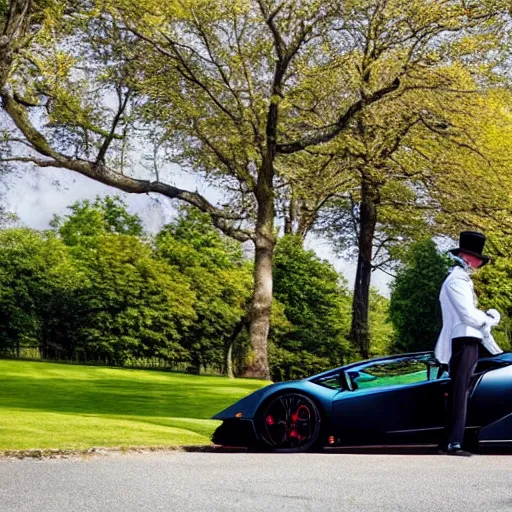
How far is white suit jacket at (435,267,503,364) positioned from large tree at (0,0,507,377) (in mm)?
18043

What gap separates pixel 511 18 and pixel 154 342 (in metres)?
15.6

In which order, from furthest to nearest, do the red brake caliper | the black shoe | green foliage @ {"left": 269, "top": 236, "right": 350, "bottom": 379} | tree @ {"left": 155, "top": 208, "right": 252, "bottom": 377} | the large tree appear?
green foliage @ {"left": 269, "top": 236, "right": 350, "bottom": 379} < tree @ {"left": 155, "top": 208, "right": 252, "bottom": 377} < the large tree < the red brake caliper < the black shoe

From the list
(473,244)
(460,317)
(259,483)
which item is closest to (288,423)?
(460,317)

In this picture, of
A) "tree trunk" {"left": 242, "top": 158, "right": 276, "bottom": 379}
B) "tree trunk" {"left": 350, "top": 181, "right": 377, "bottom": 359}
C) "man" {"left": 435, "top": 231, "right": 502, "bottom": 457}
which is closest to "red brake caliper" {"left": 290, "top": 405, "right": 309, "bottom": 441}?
"man" {"left": 435, "top": 231, "right": 502, "bottom": 457}

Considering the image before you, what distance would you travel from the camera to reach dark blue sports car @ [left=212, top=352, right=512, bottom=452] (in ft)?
29.7

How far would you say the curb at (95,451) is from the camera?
28.8 ft

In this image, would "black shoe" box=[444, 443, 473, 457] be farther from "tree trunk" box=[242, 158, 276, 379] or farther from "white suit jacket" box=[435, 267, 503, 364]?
"tree trunk" box=[242, 158, 276, 379]

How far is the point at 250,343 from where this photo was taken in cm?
2977

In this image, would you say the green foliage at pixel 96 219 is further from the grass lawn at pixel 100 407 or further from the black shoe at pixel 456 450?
the black shoe at pixel 456 450

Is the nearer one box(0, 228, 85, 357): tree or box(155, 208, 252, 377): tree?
box(0, 228, 85, 357): tree

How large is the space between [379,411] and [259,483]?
232 cm

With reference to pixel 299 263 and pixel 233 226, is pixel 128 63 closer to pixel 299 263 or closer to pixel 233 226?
pixel 233 226

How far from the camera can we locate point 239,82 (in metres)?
29.2

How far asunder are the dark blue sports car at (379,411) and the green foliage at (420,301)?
27.8m
